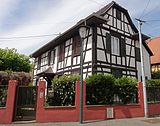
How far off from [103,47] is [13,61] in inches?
323

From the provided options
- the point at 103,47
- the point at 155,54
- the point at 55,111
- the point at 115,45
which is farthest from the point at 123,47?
the point at 155,54

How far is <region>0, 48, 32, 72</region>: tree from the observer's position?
58.7 feet

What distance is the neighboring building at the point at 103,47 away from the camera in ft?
54.6

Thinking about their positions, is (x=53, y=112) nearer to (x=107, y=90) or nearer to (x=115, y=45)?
(x=107, y=90)

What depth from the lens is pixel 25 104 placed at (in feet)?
35.1

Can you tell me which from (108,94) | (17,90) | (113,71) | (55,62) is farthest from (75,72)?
(17,90)

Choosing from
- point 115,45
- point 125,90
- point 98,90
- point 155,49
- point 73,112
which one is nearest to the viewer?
point 73,112

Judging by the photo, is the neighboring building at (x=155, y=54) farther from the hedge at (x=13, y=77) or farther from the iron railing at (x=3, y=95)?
the iron railing at (x=3, y=95)

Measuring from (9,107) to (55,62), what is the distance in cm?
1229

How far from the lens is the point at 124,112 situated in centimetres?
1261

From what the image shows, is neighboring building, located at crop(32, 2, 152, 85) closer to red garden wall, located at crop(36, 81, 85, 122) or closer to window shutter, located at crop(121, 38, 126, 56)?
window shutter, located at crop(121, 38, 126, 56)

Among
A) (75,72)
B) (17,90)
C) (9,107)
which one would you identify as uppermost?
(75,72)

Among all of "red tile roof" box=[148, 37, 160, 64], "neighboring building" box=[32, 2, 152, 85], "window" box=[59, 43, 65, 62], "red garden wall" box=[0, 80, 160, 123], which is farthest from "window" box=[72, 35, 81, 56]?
"red tile roof" box=[148, 37, 160, 64]

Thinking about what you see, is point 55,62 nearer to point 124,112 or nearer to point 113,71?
point 113,71
